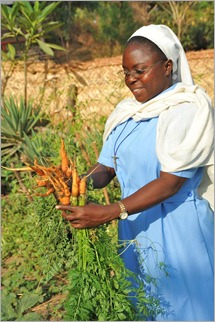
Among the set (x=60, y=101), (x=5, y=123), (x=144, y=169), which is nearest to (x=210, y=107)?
(x=144, y=169)

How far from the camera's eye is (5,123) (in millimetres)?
5590

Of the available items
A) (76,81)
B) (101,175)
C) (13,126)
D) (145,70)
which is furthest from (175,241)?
(76,81)

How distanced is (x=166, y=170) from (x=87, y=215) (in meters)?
0.32

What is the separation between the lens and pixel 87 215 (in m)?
1.53

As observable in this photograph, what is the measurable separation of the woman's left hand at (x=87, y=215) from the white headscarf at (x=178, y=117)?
0.27 metres

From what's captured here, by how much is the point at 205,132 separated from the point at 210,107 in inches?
3.8

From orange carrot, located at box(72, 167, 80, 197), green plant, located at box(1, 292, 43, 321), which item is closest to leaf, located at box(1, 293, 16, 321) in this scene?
green plant, located at box(1, 292, 43, 321)

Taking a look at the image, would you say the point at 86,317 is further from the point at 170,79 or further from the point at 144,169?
the point at 170,79

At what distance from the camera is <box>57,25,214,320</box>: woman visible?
1.63 meters

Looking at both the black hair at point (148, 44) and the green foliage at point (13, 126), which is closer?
the black hair at point (148, 44)

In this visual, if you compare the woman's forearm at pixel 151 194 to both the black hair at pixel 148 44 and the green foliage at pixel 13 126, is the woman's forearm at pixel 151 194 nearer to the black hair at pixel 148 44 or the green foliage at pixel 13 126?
the black hair at pixel 148 44

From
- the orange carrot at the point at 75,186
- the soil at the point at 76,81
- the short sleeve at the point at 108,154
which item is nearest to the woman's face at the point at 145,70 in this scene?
the short sleeve at the point at 108,154

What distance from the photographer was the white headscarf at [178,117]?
1.62m

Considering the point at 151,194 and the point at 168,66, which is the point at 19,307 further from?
the point at 168,66
